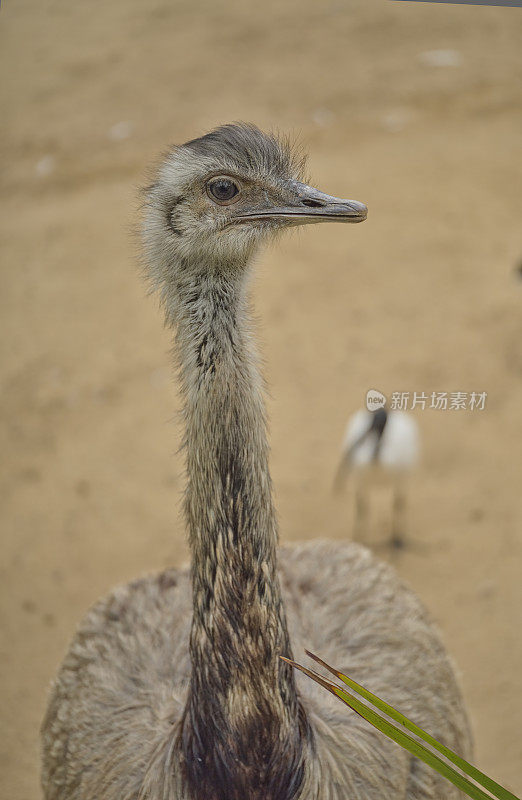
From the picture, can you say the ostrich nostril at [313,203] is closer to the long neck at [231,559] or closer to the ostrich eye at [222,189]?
the ostrich eye at [222,189]

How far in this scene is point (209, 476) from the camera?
1826mm

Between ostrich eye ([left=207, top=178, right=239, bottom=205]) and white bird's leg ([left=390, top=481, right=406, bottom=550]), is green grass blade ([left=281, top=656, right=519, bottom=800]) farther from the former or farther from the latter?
white bird's leg ([left=390, top=481, right=406, bottom=550])

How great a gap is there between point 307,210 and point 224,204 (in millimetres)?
187

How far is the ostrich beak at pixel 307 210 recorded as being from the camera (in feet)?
6.24

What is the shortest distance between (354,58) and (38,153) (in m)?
2.67

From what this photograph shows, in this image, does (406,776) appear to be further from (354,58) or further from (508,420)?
(354,58)

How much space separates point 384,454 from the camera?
3971mm

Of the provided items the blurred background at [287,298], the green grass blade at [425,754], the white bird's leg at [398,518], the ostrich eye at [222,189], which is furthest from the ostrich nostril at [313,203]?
the white bird's leg at [398,518]

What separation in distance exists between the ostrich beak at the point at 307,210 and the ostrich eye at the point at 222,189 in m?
0.05

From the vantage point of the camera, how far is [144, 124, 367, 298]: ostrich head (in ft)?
6.15

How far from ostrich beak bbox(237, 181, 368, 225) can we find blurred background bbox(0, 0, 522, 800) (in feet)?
1.21

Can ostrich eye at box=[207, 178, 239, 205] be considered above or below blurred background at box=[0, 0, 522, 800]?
below

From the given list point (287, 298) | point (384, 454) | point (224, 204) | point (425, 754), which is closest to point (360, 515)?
point (384, 454)

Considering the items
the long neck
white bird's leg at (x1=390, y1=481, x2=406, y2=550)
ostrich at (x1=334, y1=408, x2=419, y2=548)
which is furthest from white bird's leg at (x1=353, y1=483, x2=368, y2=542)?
the long neck
